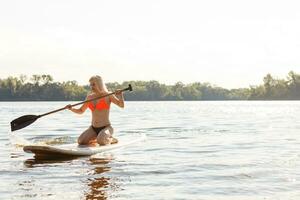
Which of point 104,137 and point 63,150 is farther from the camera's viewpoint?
point 104,137

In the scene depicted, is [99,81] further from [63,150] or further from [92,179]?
[92,179]

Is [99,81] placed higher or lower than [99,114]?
higher

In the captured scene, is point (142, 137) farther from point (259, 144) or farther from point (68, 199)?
point (68, 199)

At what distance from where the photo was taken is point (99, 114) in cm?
1282

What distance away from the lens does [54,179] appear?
862cm

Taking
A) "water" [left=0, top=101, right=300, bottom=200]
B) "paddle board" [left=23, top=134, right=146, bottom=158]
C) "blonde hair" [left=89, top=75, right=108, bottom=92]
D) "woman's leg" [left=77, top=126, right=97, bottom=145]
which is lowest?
"water" [left=0, top=101, right=300, bottom=200]

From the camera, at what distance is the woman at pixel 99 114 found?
12602 mm

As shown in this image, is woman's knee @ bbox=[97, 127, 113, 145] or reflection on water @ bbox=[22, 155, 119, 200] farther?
woman's knee @ bbox=[97, 127, 113, 145]

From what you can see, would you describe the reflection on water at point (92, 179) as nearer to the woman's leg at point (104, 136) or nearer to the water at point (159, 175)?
the water at point (159, 175)

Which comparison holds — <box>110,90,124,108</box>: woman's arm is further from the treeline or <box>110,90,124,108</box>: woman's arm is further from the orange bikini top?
the treeline

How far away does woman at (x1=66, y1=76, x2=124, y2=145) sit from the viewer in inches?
496

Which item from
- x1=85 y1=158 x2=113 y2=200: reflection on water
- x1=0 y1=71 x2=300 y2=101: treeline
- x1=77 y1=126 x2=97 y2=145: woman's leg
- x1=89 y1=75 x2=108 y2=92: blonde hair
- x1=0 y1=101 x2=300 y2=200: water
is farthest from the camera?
x1=0 y1=71 x2=300 y2=101: treeline

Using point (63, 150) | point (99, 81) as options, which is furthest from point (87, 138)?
A: point (63, 150)

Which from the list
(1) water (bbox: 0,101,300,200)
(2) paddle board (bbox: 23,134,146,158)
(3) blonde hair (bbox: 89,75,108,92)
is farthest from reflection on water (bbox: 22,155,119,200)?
(3) blonde hair (bbox: 89,75,108,92)
